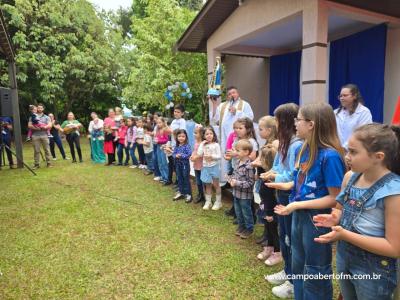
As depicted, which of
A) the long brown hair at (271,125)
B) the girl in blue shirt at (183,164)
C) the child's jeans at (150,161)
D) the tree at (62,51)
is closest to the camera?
the long brown hair at (271,125)

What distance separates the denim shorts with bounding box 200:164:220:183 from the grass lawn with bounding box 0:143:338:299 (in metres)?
0.53

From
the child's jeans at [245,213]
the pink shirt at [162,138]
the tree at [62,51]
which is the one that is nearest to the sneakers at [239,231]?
the child's jeans at [245,213]

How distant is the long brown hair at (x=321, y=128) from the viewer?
1935 millimetres

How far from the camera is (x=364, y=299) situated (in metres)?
1.64

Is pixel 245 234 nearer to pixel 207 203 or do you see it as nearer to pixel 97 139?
pixel 207 203

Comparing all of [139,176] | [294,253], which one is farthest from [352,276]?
[139,176]

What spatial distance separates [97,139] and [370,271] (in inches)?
364

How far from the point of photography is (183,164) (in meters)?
5.60

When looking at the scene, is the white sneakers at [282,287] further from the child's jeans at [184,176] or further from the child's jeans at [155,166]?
the child's jeans at [155,166]

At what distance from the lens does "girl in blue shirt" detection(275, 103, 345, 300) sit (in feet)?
6.33

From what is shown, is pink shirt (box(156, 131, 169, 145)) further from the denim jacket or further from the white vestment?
the denim jacket

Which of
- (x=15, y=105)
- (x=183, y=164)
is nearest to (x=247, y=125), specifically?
(x=183, y=164)

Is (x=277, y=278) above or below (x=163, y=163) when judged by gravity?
below

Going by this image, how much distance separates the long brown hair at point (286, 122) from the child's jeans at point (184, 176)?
9.97ft
